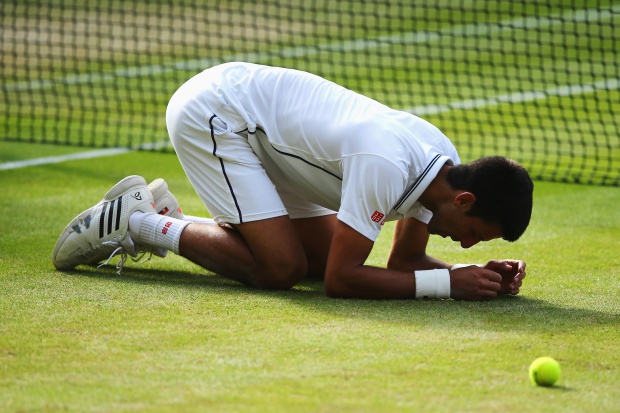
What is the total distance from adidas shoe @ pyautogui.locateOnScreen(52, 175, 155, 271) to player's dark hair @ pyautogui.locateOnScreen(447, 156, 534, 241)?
164 centimetres

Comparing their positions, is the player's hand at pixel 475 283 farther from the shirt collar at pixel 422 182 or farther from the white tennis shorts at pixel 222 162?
the white tennis shorts at pixel 222 162

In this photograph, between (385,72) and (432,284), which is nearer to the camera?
(432,284)

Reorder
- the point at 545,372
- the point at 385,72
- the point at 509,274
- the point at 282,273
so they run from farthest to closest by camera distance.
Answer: the point at 385,72, the point at 282,273, the point at 509,274, the point at 545,372

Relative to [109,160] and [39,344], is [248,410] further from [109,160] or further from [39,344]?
[109,160]

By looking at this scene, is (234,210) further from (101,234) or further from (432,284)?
(432,284)

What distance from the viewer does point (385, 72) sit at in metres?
12.1

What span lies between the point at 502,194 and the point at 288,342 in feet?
3.43

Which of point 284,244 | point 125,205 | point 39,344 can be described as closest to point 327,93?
point 284,244

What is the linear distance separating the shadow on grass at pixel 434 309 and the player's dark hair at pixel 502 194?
1.14ft

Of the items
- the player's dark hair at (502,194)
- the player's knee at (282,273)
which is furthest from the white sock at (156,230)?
the player's dark hair at (502,194)

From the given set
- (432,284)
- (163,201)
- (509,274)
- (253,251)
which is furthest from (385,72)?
(432,284)

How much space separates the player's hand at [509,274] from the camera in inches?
171

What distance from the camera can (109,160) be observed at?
26.3 ft

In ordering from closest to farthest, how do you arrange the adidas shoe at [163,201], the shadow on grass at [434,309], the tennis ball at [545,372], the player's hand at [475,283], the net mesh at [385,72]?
the tennis ball at [545,372]
the shadow on grass at [434,309]
the player's hand at [475,283]
the adidas shoe at [163,201]
the net mesh at [385,72]
